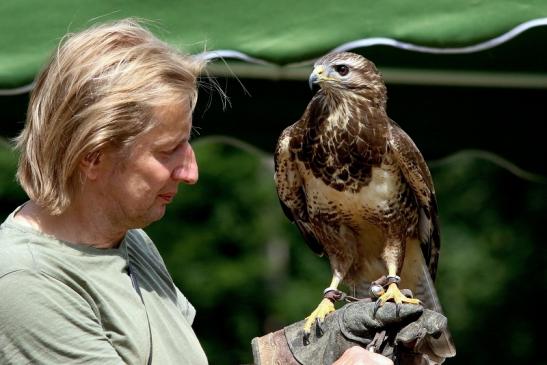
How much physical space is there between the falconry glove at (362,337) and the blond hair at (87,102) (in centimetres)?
71

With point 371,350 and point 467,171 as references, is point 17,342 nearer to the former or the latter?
point 371,350

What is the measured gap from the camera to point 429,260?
13.3ft

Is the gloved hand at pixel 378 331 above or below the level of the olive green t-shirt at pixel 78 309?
below

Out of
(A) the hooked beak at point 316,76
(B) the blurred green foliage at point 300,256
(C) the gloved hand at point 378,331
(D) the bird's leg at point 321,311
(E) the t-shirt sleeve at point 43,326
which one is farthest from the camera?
(B) the blurred green foliage at point 300,256

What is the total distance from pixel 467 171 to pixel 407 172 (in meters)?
6.48

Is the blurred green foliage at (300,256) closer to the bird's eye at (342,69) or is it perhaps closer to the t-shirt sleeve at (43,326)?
the bird's eye at (342,69)

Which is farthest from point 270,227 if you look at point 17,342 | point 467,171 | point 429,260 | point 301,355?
point 17,342

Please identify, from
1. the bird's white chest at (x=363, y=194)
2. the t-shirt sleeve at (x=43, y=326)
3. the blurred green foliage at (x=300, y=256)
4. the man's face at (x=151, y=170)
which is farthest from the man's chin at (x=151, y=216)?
the blurred green foliage at (x=300, y=256)

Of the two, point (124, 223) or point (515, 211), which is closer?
point (124, 223)

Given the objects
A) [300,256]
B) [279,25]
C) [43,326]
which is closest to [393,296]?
[279,25]

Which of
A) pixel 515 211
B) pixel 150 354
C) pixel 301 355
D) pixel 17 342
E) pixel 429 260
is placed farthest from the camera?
pixel 515 211

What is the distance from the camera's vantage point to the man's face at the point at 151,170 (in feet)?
7.62

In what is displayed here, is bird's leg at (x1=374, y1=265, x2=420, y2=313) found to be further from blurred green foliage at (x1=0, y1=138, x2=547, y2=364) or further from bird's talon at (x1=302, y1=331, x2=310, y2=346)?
blurred green foliage at (x1=0, y1=138, x2=547, y2=364)

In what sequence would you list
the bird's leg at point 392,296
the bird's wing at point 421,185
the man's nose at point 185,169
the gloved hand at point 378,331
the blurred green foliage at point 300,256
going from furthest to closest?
1. the blurred green foliage at point 300,256
2. the bird's wing at point 421,185
3. the bird's leg at point 392,296
4. the gloved hand at point 378,331
5. the man's nose at point 185,169
